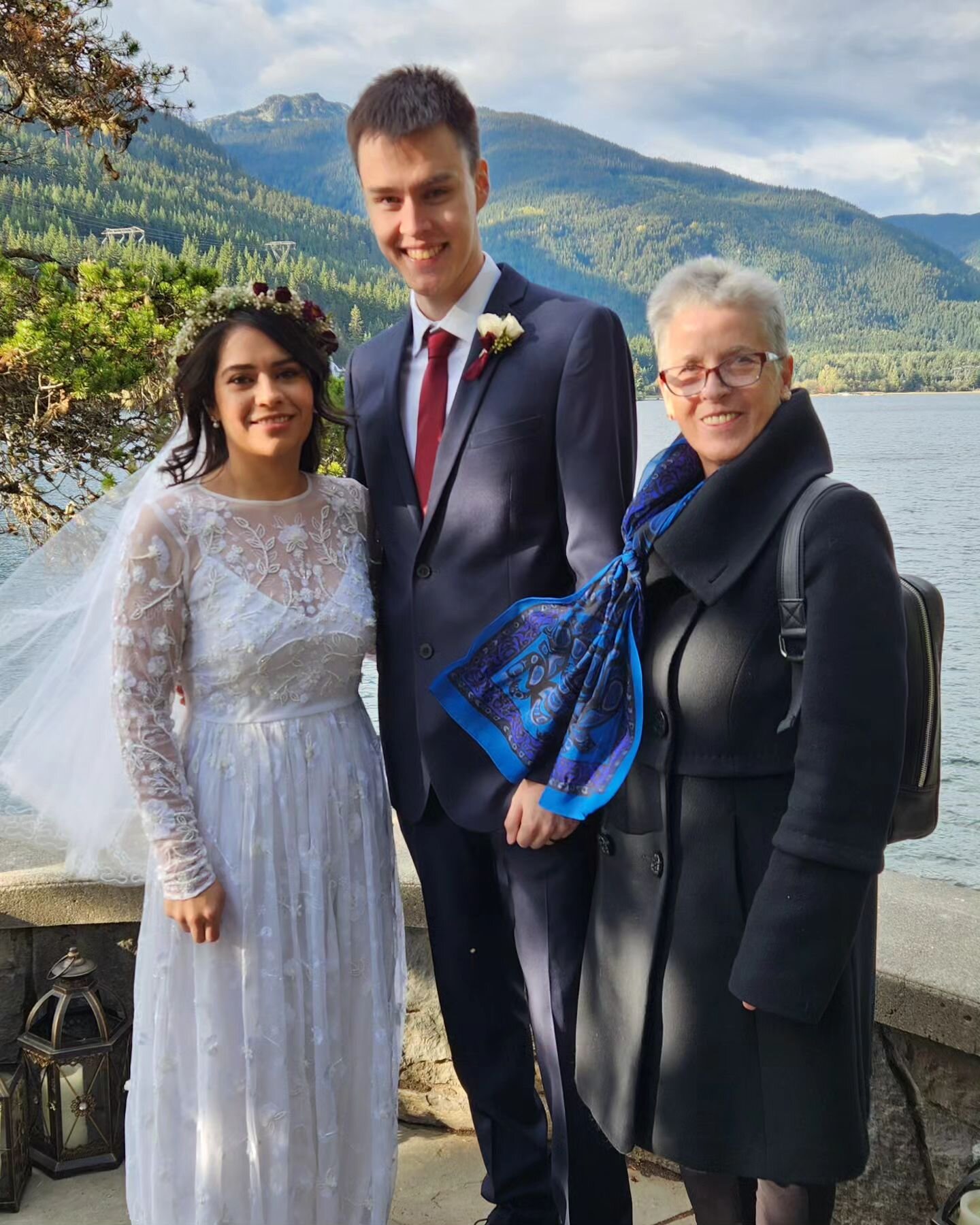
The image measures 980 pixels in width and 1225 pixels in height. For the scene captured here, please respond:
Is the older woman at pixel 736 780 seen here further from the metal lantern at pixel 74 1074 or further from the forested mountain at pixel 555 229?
the metal lantern at pixel 74 1074

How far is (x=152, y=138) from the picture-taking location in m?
10.2

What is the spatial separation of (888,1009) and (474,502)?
3.81 feet

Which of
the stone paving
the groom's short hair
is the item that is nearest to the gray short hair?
the groom's short hair

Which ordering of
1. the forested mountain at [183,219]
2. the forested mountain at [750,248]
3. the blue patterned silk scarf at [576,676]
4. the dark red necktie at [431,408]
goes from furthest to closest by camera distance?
the forested mountain at [750,248] → the forested mountain at [183,219] → the dark red necktie at [431,408] → the blue patterned silk scarf at [576,676]

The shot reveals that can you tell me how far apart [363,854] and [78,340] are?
150 cm

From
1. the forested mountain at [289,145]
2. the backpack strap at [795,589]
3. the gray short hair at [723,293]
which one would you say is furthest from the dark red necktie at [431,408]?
the forested mountain at [289,145]

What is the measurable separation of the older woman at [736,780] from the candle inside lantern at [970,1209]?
0.33 m

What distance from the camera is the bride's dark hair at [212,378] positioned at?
73.4 inches

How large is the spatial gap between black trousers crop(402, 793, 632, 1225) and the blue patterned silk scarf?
26cm

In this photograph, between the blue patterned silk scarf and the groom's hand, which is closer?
the blue patterned silk scarf

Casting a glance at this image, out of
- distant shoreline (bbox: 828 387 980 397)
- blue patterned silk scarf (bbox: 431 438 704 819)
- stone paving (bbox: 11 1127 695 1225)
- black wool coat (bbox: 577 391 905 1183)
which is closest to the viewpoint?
black wool coat (bbox: 577 391 905 1183)

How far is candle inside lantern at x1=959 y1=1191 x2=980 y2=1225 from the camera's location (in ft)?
5.61

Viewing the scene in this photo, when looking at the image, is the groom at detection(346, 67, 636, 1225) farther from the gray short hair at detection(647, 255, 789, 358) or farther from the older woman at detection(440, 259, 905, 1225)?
the gray short hair at detection(647, 255, 789, 358)

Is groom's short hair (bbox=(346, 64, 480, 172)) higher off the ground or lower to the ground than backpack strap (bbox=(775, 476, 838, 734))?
higher
